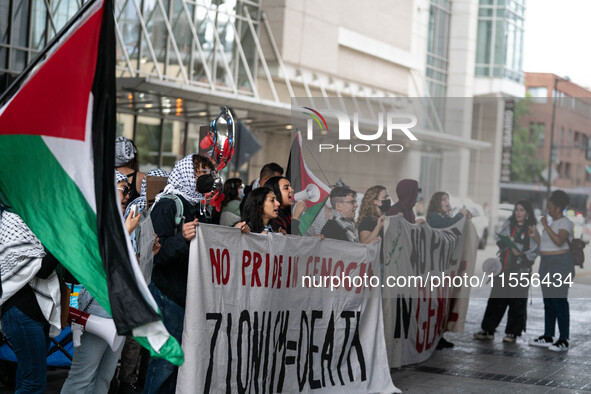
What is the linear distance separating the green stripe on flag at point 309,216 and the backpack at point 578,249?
3921 mm

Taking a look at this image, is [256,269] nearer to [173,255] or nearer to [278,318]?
[278,318]

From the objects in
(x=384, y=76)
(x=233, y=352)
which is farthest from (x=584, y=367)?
(x=384, y=76)

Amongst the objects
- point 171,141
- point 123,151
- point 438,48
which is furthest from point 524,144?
point 438,48

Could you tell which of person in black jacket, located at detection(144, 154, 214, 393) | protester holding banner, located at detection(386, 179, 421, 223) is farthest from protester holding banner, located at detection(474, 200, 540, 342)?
person in black jacket, located at detection(144, 154, 214, 393)

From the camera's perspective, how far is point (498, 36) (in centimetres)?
3503

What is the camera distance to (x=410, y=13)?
102ft

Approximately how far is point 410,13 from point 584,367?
23.5 meters

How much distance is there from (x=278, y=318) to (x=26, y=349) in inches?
81.7

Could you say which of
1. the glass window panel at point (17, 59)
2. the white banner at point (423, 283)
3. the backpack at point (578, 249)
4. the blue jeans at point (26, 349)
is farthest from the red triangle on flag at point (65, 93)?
the glass window panel at point (17, 59)

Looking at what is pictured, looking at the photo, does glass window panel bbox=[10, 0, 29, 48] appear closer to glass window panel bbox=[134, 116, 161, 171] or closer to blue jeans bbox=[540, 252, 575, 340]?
glass window panel bbox=[134, 116, 161, 171]

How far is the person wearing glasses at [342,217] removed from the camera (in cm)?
770

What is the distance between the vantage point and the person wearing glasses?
770cm

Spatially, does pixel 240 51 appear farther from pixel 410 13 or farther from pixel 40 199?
pixel 40 199

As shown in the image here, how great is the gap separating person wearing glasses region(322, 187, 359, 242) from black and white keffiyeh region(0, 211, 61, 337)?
319 cm
